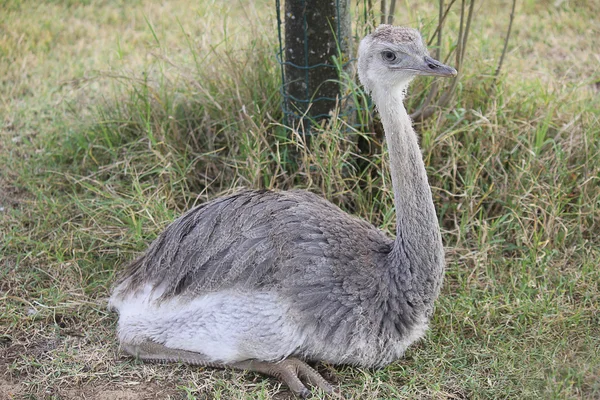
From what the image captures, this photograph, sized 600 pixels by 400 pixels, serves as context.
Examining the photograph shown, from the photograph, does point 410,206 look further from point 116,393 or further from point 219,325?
point 116,393

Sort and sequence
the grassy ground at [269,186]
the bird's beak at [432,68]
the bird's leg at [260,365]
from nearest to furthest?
1. the bird's beak at [432,68]
2. the bird's leg at [260,365]
3. the grassy ground at [269,186]

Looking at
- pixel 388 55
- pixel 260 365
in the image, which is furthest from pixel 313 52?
pixel 260 365

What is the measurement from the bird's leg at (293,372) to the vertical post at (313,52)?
145cm

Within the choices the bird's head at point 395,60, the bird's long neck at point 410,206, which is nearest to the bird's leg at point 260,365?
the bird's long neck at point 410,206

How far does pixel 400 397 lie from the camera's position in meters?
3.42

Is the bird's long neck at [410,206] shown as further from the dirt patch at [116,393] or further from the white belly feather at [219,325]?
the dirt patch at [116,393]

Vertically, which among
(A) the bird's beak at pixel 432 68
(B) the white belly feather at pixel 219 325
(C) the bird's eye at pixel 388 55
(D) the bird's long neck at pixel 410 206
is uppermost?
(C) the bird's eye at pixel 388 55

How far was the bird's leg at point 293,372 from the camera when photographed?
3418 mm

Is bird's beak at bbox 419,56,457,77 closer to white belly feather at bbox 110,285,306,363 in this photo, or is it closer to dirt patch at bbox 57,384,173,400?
white belly feather at bbox 110,285,306,363

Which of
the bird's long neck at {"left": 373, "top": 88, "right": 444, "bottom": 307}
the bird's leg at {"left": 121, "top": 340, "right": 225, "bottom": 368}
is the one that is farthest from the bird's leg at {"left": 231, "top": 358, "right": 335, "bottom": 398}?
the bird's long neck at {"left": 373, "top": 88, "right": 444, "bottom": 307}

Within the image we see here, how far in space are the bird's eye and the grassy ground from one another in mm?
1041

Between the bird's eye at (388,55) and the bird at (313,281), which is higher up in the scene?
the bird's eye at (388,55)

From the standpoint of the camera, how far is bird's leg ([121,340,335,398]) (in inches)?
135

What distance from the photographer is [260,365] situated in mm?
3531
